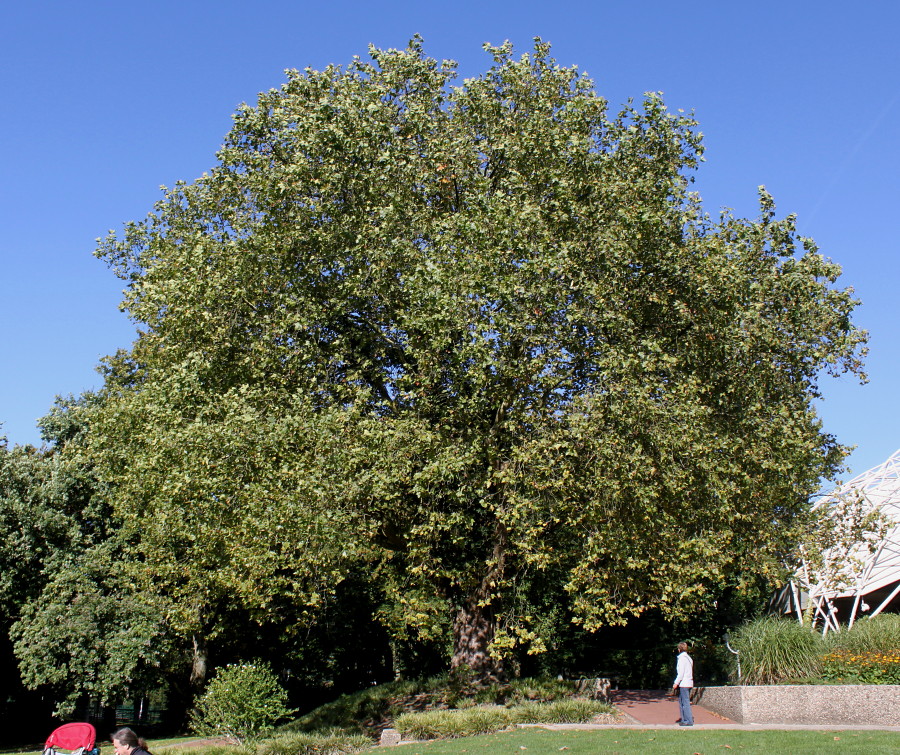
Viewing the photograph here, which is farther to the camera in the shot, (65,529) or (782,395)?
(65,529)

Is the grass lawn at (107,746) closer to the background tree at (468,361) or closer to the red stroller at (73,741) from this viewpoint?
the background tree at (468,361)

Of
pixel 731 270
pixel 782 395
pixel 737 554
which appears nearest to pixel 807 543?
pixel 737 554

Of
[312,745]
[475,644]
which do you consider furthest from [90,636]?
[475,644]

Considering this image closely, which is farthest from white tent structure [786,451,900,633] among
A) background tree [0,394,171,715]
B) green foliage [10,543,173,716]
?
background tree [0,394,171,715]

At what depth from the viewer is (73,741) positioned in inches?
382

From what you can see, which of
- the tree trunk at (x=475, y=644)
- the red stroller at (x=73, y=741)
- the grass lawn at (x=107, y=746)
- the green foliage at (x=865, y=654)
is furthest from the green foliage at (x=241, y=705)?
the green foliage at (x=865, y=654)

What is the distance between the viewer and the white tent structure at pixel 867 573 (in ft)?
84.5

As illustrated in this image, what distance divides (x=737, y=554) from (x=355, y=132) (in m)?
14.5

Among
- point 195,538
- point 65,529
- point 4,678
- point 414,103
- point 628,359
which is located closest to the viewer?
point 628,359

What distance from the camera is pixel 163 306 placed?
21.1 metres

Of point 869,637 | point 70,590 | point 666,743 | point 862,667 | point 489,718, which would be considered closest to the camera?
point 666,743

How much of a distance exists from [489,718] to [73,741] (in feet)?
28.4

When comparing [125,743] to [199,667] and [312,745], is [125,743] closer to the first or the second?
[312,745]

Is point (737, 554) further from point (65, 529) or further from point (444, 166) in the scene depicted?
point (65, 529)
